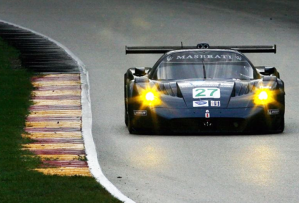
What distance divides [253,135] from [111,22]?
17.3 metres

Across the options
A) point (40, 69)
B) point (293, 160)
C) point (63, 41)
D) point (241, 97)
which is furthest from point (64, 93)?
point (63, 41)

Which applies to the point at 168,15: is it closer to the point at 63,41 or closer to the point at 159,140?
the point at 63,41

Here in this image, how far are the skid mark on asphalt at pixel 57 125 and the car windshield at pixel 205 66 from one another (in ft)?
4.89

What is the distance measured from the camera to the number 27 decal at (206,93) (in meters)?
14.1

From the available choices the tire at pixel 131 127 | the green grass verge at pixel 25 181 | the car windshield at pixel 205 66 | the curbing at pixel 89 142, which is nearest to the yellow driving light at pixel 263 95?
the car windshield at pixel 205 66

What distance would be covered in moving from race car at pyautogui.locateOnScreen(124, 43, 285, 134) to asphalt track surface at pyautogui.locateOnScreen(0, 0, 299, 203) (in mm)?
186

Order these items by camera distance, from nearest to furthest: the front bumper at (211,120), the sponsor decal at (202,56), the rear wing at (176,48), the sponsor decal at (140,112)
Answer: the front bumper at (211,120)
the sponsor decal at (140,112)
the sponsor decal at (202,56)
the rear wing at (176,48)

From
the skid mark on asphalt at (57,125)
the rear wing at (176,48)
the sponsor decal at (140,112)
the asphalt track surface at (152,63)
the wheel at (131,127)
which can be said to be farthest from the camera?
the rear wing at (176,48)

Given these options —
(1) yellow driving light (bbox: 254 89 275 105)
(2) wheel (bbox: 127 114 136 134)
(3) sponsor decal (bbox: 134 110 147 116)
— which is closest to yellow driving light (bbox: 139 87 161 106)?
(3) sponsor decal (bbox: 134 110 147 116)

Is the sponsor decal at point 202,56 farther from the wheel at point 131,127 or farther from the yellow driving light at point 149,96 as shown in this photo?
the wheel at point 131,127

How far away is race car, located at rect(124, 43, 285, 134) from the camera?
45.9ft

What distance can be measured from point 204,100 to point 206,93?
0.15 m

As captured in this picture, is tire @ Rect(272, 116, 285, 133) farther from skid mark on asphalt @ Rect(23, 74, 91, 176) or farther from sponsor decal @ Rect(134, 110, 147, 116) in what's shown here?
skid mark on asphalt @ Rect(23, 74, 91, 176)

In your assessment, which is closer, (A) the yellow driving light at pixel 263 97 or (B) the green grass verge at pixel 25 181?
(B) the green grass verge at pixel 25 181
